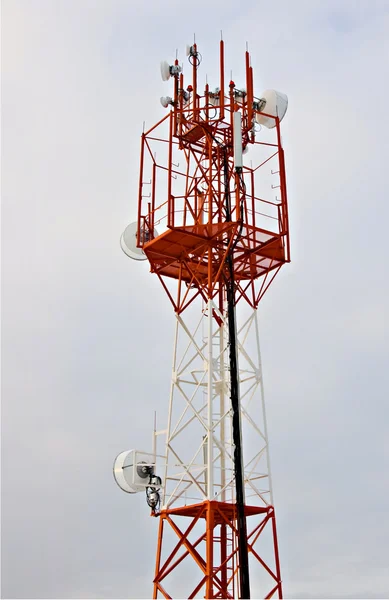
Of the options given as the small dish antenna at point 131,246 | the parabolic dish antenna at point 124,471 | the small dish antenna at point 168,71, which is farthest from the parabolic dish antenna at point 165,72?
the parabolic dish antenna at point 124,471

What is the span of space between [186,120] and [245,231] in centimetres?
539

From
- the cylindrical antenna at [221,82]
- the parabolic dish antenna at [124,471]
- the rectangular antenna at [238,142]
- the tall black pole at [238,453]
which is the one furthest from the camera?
the cylindrical antenna at [221,82]

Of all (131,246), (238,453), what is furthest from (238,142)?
(238,453)

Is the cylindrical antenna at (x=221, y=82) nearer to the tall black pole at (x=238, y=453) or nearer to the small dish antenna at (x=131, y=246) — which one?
the tall black pole at (x=238, y=453)

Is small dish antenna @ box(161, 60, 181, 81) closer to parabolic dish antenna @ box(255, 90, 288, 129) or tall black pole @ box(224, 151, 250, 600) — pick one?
parabolic dish antenna @ box(255, 90, 288, 129)

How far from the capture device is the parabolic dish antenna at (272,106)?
3247 cm

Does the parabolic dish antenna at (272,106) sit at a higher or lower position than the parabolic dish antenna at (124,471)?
higher

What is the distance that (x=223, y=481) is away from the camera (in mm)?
28547

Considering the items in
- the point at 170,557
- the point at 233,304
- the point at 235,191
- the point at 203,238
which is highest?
the point at 235,191

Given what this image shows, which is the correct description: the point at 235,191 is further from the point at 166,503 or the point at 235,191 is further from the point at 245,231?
the point at 166,503

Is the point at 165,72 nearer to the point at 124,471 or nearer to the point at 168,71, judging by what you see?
the point at 168,71

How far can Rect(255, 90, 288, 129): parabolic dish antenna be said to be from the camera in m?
32.5

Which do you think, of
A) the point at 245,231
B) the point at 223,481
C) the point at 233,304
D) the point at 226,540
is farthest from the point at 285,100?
the point at 226,540

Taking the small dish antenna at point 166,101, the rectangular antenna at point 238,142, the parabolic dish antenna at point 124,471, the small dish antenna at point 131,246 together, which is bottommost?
the parabolic dish antenna at point 124,471
